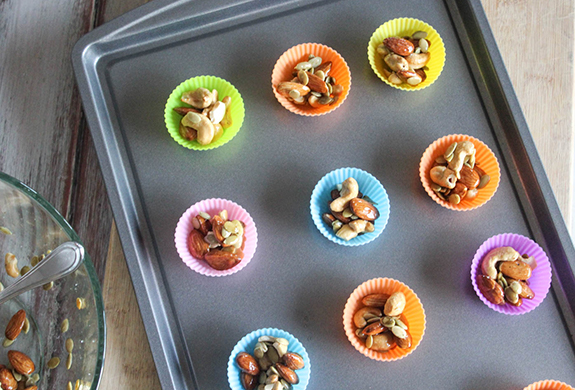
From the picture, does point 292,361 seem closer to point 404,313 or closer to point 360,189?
point 404,313

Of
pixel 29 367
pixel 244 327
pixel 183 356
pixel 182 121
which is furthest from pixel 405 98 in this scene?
pixel 29 367

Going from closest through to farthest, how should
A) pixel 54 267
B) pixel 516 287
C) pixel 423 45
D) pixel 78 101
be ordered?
pixel 54 267, pixel 516 287, pixel 423 45, pixel 78 101

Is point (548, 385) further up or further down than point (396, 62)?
further down

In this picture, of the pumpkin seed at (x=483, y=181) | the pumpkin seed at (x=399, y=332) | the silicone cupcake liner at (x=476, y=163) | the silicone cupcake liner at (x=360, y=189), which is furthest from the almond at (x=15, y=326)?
the pumpkin seed at (x=483, y=181)

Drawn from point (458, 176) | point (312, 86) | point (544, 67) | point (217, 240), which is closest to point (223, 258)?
point (217, 240)

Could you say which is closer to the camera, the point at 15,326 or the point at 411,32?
the point at 15,326

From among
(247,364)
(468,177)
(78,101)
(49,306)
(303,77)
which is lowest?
(247,364)

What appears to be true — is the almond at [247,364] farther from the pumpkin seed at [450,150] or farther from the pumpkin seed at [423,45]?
the pumpkin seed at [423,45]
